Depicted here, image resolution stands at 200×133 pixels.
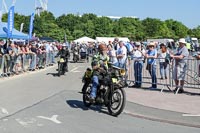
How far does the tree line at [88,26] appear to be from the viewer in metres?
90.8

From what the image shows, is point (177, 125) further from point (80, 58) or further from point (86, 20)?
point (86, 20)

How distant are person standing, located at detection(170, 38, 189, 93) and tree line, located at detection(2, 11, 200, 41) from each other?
252ft

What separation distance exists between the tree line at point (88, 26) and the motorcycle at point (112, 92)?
79.7 metres

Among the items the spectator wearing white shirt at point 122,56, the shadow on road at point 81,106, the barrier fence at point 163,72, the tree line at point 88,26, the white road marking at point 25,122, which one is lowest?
the white road marking at point 25,122

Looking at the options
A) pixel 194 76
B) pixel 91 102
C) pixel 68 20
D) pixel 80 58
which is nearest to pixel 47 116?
pixel 91 102

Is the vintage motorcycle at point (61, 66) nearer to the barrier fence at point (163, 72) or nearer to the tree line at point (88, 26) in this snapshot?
the barrier fence at point (163, 72)

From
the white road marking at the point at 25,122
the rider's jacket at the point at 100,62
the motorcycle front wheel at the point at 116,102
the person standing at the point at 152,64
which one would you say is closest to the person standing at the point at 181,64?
the person standing at the point at 152,64

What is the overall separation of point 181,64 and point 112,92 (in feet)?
15.1

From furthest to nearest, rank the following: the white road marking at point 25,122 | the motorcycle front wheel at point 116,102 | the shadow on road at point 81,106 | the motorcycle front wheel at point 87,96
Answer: the motorcycle front wheel at point 87,96
the shadow on road at point 81,106
the motorcycle front wheel at point 116,102
the white road marking at point 25,122

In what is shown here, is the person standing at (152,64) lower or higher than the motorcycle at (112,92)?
higher

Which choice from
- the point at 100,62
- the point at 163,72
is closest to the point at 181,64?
the point at 163,72

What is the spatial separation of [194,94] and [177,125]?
4.70 metres

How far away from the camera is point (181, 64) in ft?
45.1

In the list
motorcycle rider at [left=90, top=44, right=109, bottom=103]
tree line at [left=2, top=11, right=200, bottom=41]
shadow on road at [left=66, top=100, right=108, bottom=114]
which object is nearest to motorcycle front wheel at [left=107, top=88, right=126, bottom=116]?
shadow on road at [left=66, top=100, right=108, bottom=114]
